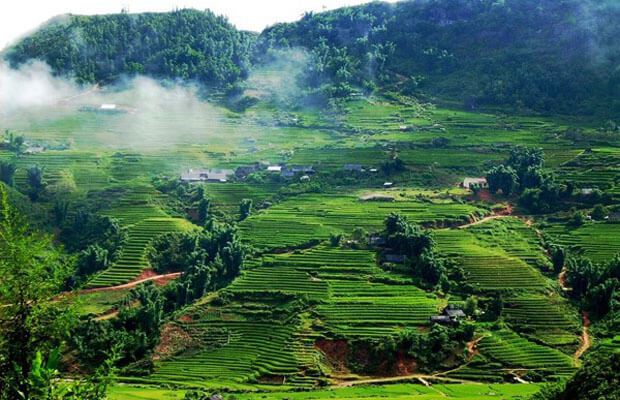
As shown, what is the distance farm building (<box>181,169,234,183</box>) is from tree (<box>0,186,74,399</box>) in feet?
188

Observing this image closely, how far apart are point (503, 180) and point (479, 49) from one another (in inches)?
1672

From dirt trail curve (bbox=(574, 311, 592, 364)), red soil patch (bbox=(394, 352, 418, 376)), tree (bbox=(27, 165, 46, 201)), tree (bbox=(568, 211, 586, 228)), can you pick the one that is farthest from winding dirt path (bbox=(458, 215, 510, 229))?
tree (bbox=(27, 165, 46, 201))

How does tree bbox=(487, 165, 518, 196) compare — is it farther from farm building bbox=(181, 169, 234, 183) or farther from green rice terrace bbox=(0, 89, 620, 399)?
farm building bbox=(181, 169, 234, 183)

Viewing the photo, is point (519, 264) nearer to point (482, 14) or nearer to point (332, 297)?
point (332, 297)

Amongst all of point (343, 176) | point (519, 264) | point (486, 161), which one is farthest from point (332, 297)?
point (486, 161)

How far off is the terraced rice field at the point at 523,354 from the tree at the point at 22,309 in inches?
1273

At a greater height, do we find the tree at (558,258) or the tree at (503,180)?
the tree at (503,180)

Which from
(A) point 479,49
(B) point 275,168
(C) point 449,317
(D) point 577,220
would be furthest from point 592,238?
(A) point 479,49

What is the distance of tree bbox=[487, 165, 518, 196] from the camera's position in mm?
65938

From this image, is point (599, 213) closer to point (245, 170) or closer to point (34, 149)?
point (245, 170)

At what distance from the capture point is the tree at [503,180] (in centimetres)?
6594

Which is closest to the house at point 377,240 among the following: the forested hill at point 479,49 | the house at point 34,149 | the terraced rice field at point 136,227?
the terraced rice field at point 136,227

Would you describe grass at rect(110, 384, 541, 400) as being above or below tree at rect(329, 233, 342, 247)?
below

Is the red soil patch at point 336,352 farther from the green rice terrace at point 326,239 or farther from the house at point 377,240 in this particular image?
A: the house at point 377,240
